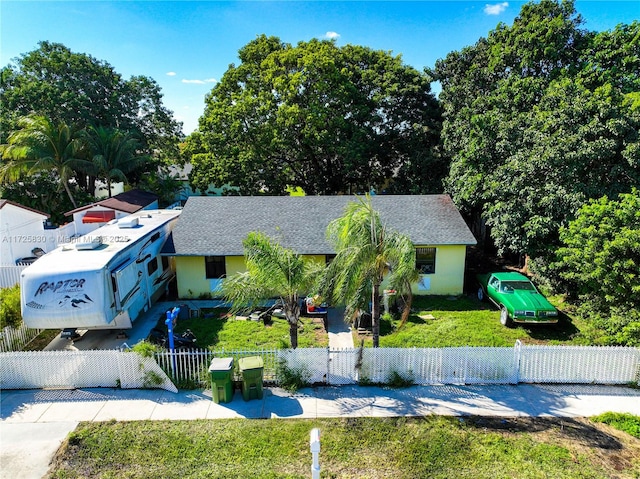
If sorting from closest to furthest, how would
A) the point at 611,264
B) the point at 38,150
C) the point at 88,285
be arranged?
1. the point at 611,264
2. the point at 88,285
3. the point at 38,150

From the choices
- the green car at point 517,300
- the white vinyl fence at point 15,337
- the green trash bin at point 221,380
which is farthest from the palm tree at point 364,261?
the white vinyl fence at point 15,337

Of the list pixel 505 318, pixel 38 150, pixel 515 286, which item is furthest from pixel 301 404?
pixel 38 150

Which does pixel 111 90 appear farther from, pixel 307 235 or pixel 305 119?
pixel 307 235

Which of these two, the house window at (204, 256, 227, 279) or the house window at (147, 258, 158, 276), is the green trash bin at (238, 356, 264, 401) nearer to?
the house window at (147, 258, 158, 276)

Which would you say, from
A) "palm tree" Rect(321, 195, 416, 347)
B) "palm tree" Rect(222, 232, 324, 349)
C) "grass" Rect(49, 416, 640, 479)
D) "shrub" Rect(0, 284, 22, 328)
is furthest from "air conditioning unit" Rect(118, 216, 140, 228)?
"palm tree" Rect(321, 195, 416, 347)

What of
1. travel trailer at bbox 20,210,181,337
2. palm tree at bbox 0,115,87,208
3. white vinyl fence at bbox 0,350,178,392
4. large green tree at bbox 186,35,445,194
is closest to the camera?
white vinyl fence at bbox 0,350,178,392

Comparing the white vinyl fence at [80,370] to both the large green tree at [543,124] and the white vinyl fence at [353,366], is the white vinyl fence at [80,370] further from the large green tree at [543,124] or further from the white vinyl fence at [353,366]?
the large green tree at [543,124]

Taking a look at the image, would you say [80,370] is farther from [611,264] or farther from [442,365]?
[611,264]
